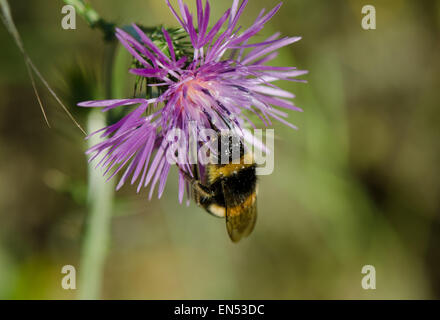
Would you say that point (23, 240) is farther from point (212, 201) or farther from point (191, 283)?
point (212, 201)

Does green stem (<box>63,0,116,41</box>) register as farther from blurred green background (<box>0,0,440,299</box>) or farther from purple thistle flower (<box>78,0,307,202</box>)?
blurred green background (<box>0,0,440,299</box>)

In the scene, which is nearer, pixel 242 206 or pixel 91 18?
pixel 91 18

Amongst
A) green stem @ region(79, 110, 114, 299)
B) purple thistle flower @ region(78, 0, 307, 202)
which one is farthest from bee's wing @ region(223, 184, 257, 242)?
green stem @ region(79, 110, 114, 299)

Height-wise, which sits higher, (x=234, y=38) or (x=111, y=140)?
(x=234, y=38)
